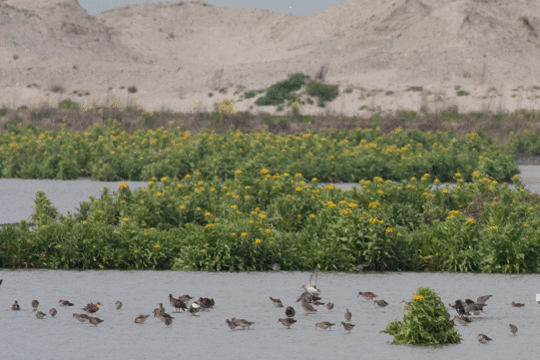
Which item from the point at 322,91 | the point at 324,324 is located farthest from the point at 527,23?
the point at 324,324

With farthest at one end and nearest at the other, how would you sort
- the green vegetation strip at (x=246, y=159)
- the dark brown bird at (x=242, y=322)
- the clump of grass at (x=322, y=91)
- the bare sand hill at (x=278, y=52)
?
the bare sand hill at (x=278, y=52) → the clump of grass at (x=322, y=91) → the green vegetation strip at (x=246, y=159) → the dark brown bird at (x=242, y=322)

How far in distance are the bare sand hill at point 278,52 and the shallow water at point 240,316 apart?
3792cm

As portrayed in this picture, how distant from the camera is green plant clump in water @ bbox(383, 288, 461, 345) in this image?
6.07 meters

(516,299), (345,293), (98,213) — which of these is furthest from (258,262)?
(516,299)

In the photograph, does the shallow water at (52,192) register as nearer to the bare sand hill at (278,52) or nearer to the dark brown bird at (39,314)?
the dark brown bird at (39,314)

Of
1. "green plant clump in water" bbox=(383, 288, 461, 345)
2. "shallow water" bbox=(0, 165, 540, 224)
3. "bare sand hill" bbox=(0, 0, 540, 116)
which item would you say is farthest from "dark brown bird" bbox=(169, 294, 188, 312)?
"bare sand hill" bbox=(0, 0, 540, 116)

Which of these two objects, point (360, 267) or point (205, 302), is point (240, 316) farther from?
point (360, 267)

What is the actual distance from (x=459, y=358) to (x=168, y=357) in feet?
6.33

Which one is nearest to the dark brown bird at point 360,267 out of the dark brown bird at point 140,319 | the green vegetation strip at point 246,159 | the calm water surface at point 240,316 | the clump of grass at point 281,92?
the calm water surface at point 240,316

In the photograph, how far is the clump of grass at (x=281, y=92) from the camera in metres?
52.8

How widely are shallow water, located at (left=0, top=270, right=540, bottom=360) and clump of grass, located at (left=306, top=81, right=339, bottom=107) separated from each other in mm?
44952

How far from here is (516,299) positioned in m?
7.91

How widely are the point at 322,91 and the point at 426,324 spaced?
1899 inches

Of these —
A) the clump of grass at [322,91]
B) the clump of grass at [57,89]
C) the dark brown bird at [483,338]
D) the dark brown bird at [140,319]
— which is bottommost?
the clump of grass at [57,89]
